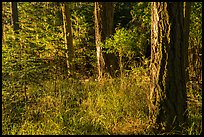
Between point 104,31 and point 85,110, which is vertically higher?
point 104,31

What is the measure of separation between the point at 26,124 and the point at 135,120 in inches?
63.1

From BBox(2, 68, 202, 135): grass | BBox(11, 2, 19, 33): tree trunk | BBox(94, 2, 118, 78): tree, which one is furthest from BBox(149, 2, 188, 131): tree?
BBox(11, 2, 19, 33): tree trunk

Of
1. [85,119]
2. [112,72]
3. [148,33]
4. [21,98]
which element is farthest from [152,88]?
[148,33]

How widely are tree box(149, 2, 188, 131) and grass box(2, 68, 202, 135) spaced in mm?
251

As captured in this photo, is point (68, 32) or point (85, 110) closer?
point (85, 110)

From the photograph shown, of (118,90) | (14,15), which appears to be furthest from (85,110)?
(14,15)

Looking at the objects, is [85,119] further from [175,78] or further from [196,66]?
[196,66]

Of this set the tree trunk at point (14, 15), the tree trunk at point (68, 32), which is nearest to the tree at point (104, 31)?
the tree trunk at point (68, 32)

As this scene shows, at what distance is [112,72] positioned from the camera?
7.52 m

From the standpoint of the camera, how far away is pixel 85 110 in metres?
5.25

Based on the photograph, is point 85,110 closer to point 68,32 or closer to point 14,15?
point 68,32

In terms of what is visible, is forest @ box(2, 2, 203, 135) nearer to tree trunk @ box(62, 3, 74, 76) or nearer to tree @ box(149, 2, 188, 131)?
tree @ box(149, 2, 188, 131)

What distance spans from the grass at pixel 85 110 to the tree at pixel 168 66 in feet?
0.82

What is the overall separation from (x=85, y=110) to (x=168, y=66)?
166cm
